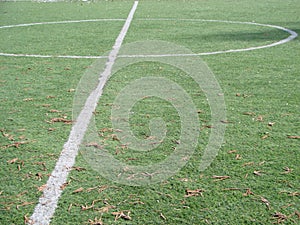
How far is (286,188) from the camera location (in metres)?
3.12

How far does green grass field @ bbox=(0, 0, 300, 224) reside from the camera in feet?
9.50

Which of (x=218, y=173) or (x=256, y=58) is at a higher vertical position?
(x=218, y=173)

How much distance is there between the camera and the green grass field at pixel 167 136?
289 cm

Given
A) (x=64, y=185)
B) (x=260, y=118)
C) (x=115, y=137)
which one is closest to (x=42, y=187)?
(x=64, y=185)

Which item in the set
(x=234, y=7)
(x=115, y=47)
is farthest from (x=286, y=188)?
(x=234, y=7)

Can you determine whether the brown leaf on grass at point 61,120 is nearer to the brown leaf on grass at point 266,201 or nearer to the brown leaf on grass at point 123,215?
the brown leaf on grass at point 123,215

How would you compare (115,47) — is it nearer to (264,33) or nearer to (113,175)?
(264,33)

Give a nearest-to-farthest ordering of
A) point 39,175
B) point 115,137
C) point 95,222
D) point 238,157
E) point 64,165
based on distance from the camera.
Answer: point 95,222 → point 39,175 → point 64,165 → point 238,157 → point 115,137

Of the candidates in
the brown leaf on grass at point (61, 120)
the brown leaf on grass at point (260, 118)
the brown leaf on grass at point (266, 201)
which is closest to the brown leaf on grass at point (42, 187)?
the brown leaf on grass at point (61, 120)

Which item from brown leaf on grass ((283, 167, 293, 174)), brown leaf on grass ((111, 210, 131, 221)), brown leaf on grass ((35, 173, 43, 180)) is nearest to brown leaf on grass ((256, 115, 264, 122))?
brown leaf on grass ((283, 167, 293, 174))

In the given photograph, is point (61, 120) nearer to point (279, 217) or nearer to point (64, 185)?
Result: point (64, 185)

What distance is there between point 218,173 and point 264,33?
6247 millimetres

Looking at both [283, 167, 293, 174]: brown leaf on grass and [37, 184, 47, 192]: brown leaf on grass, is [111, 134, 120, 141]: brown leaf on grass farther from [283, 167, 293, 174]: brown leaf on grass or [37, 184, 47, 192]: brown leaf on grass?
[283, 167, 293, 174]: brown leaf on grass

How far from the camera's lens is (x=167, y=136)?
13.2 feet
